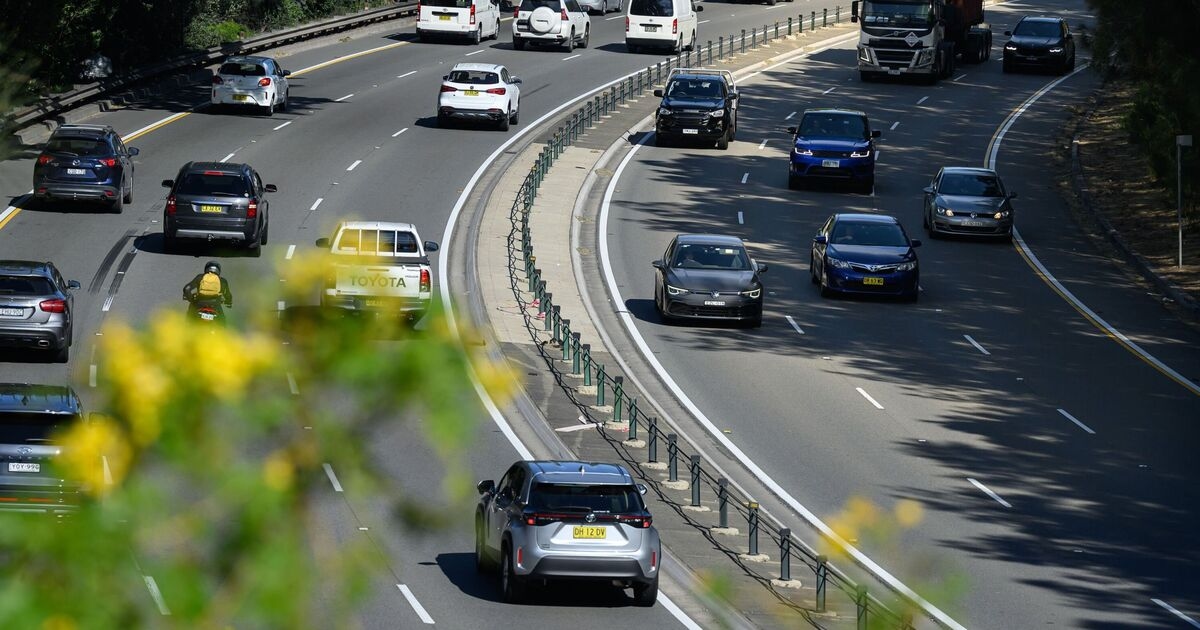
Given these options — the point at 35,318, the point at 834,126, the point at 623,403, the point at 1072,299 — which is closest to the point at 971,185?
the point at 834,126

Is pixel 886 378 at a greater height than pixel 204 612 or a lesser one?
lesser

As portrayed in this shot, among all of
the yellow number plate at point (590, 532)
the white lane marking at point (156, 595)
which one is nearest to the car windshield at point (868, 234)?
the yellow number plate at point (590, 532)

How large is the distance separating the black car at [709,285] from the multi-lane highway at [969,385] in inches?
15.6

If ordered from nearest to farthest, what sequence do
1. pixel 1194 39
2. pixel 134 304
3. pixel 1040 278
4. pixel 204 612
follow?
1. pixel 204 612
2. pixel 1194 39
3. pixel 134 304
4. pixel 1040 278

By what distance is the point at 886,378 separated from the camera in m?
27.8

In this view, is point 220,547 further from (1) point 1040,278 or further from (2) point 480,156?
(2) point 480,156

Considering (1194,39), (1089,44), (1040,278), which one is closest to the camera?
(1194,39)

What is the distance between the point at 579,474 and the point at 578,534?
73 centimetres

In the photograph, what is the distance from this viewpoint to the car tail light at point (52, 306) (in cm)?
2500

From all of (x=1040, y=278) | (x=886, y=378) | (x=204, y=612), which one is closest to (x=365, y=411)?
(x=204, y=612)

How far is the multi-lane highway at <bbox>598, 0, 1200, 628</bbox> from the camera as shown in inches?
760

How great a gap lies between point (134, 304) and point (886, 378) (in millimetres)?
12316

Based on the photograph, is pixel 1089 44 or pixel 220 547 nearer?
pixel 220 547

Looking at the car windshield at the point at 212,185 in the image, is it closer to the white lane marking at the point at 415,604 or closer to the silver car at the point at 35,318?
the silver car at the point at 35,318
